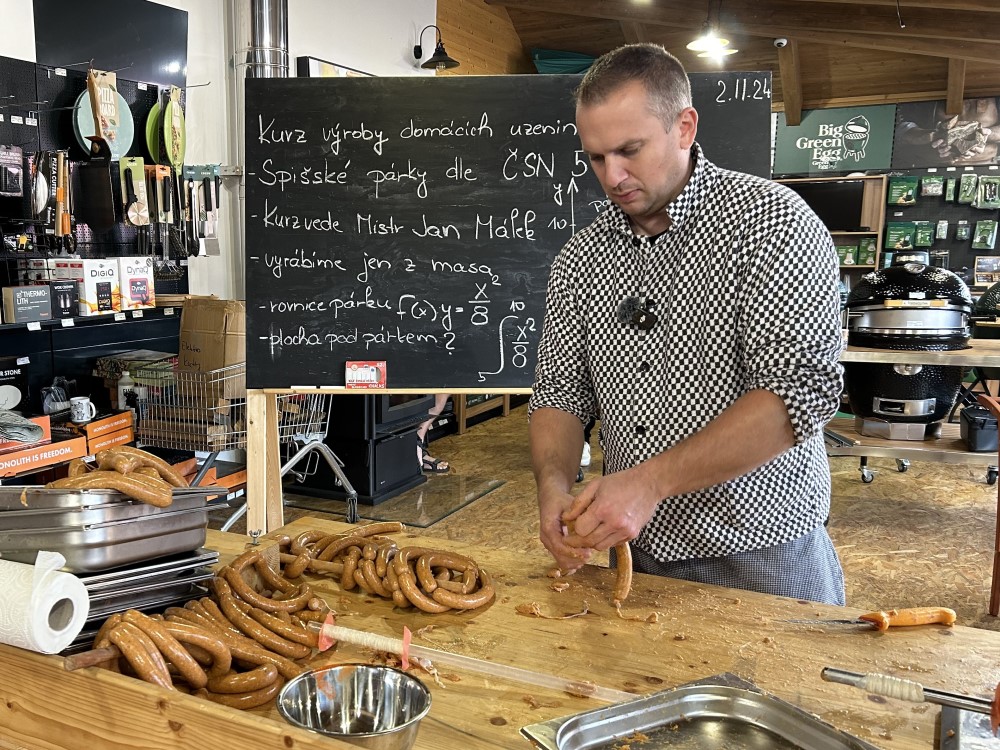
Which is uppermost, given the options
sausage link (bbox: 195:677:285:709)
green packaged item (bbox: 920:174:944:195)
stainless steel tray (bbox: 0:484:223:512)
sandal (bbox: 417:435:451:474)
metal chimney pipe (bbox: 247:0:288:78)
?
metal chimney pipe (bbox: 247:0:288:78)

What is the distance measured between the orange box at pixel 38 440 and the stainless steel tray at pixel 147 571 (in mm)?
2777

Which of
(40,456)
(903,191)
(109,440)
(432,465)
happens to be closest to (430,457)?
(432,465)

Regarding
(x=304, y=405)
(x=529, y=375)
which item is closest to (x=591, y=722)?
(x=529, y=375)

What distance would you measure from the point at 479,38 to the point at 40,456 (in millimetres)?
7475

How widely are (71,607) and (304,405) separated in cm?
345

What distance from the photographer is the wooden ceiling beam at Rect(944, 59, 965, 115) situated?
1001 centimetres

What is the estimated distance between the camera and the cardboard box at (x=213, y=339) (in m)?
4.41

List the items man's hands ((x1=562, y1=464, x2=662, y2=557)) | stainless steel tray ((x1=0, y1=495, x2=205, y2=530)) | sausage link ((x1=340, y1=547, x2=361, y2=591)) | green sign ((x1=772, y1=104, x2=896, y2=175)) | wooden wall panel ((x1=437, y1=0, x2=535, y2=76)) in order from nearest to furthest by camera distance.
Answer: stainless steel tray ((x1=0, y1=495, x2=205, y2=530)), man's hands ((x1=562, y1=464, x2=662, y2=557)), sausage link ((x1=340, y1=547, x2=361, y2=591)), wooden wall panel ((x1=437, y1=0, x2=535, y2=76)), green sign ((x1=772, y1=104, x2=896, y2=175))

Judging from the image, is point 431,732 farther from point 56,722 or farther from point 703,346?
point 703,346

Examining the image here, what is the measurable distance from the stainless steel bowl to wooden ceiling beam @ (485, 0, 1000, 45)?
30.3 feet

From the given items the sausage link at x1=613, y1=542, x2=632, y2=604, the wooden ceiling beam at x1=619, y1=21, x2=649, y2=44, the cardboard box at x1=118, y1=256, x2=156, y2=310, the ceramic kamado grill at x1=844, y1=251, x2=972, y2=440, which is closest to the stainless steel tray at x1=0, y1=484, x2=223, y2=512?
the sausage link at x1=613, y1=542, x2=632, y2=604

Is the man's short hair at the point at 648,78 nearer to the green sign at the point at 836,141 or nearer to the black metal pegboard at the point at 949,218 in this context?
the black metal pegboard at the point at 949,218

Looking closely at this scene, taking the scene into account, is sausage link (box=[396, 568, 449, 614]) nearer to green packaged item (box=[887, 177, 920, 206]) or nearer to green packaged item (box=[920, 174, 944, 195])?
green packaged item (box=[887, 177, 920, 206])

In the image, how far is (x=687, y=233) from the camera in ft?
5.82
